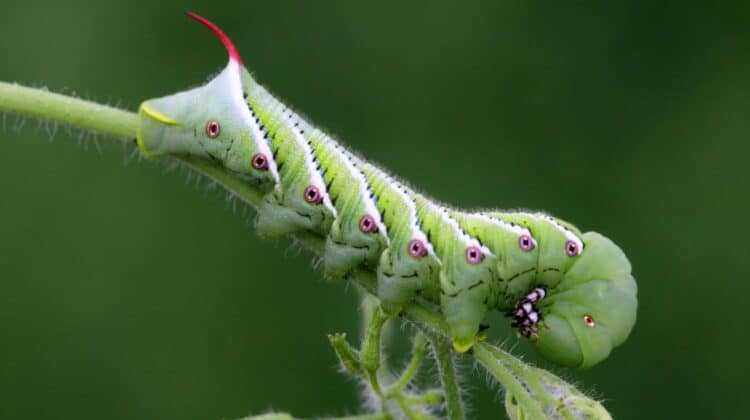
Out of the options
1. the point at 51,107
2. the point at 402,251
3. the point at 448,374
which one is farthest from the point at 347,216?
the point at 51,107

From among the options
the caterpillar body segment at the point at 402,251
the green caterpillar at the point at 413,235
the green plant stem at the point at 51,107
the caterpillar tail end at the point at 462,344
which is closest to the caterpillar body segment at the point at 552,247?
the green caterpillar at the point at 413,235

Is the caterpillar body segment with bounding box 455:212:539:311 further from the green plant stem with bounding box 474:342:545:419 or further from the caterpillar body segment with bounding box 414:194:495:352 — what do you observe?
the green plant stem with bounding box 474:342:545:419

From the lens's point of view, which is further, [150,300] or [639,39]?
[639,39]

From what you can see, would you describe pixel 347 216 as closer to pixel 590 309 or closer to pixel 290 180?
pixel 290 180

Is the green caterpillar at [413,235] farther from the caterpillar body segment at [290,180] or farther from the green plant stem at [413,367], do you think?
the green plant stem at [413,367]

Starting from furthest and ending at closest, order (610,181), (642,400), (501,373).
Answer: (610,181) < (642,400) < (501,373)

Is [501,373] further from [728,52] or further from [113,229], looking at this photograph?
[728,52]

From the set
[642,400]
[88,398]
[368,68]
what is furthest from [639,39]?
[88,398]

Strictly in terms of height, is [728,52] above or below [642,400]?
above
